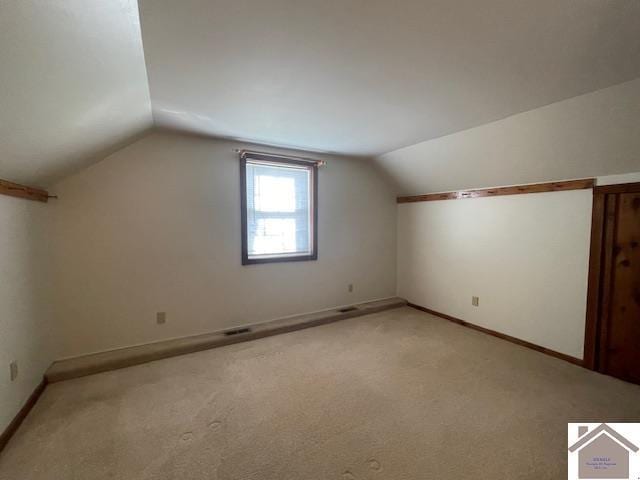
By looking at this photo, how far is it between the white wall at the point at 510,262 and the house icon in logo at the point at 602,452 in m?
1.13

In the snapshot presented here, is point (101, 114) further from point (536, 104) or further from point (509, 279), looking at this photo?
point (509, 279)

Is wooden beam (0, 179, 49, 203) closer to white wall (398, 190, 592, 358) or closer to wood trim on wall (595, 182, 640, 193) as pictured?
white wall (398, 190, 592, 358)

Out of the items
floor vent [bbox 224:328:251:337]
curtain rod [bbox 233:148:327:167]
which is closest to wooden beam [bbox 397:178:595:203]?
curtain rod [bbox 233:148:327:167]

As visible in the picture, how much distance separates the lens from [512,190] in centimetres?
295

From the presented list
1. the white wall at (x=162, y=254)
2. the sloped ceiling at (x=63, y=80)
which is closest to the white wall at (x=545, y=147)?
the white wall at (x=162, y=254)

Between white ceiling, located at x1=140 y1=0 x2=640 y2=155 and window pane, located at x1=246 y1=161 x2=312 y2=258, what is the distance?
1009 millimetres

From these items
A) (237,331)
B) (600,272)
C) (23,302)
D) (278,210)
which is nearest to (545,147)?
(600,272)

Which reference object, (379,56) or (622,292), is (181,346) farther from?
(622,292)

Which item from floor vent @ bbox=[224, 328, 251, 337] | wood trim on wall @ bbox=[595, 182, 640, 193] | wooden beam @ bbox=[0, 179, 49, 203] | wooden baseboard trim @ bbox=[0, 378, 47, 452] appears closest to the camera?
wooden baseboard trim @ bbox=[0, 378, 47, 452]

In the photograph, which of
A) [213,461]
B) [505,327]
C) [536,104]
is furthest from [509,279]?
[213,461]

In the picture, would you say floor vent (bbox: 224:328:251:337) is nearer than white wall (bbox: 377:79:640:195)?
No

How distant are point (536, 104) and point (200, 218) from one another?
3.12 metres

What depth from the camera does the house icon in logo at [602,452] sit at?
138 centimetres

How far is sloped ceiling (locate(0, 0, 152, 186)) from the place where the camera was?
3.11 feet
